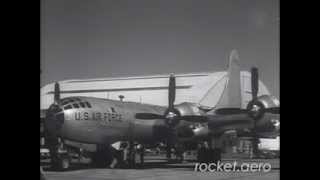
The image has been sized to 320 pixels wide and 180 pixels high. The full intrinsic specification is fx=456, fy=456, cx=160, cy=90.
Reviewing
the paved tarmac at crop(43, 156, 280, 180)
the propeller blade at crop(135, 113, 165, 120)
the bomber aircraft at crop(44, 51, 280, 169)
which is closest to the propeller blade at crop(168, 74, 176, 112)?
the bomber aircraft at crop(44, 51, 280, 169)

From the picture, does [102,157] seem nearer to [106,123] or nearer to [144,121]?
[106,123]

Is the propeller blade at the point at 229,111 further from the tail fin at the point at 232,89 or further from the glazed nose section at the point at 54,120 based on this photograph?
the glazed nose section at the point at 54,120

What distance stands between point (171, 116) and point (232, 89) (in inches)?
43.1

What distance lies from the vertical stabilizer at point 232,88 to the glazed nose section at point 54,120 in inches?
92.5

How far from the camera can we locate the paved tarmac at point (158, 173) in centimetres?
581

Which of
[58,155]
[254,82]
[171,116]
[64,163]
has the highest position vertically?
[254,82]

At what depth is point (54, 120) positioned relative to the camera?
268 inches

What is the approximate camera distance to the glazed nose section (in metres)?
6.73

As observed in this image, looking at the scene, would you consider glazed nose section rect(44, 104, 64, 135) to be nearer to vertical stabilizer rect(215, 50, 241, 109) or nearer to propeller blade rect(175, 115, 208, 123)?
propeller blade rect(175, 115, 208, 123)

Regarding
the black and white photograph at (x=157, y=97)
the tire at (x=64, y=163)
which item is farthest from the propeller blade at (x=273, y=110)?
the tire at (x=64, y=163)

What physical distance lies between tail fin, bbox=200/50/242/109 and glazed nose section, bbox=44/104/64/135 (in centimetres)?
221

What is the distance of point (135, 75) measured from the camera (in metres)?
6.34

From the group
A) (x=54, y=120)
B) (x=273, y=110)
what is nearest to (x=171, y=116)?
(x=273, y=110)
